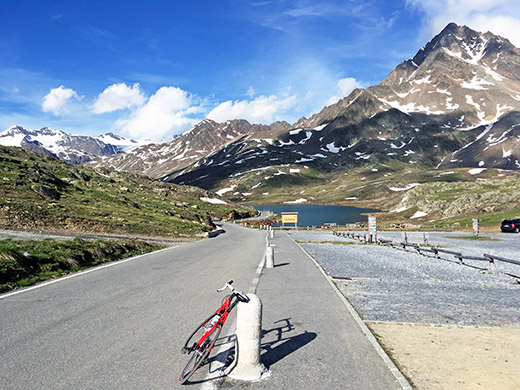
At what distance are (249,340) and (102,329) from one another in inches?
158

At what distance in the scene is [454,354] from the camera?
7.22 meters

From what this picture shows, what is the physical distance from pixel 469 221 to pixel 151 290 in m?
76.8

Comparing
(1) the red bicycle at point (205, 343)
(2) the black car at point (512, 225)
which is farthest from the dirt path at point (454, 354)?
(2) the black car at point (512, 225)

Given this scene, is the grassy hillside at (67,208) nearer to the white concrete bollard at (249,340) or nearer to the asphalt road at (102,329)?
the asphalt road at (102,329)

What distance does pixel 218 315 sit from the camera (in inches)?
Result: 259

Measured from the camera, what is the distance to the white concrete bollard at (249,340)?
597cm

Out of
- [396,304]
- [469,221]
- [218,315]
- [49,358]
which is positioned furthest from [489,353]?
[469,221]

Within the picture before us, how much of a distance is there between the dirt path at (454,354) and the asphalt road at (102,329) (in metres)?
4.48

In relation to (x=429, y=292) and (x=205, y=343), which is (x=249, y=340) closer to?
(x=205, y=343)

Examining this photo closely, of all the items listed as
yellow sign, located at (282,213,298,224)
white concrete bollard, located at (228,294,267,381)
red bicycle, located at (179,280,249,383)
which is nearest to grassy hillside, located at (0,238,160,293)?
red bicycle, located at (179,280,249,383)

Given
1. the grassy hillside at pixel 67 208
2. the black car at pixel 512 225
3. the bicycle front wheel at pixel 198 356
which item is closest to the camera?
the bicycle front wheel at pixel 198 356

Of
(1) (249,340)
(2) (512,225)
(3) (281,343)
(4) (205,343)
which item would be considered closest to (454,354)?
(3) (281,343)

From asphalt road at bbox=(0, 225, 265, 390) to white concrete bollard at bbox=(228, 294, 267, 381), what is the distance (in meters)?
1.15

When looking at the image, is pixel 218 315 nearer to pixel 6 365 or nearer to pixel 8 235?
pixel 6 365
